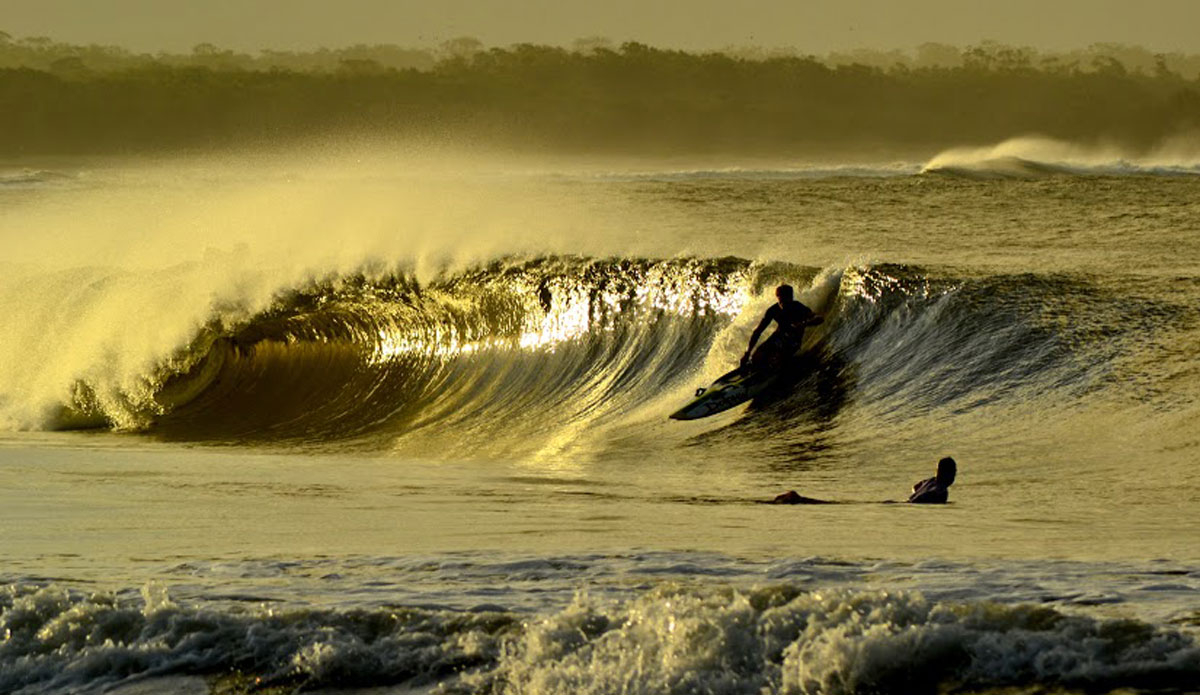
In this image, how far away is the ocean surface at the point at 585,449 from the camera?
6004 mm

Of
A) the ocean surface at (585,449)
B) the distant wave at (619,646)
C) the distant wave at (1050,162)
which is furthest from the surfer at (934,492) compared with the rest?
the distant wave at (1050,162)

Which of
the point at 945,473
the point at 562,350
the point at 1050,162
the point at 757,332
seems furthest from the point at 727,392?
the point at 1050,162

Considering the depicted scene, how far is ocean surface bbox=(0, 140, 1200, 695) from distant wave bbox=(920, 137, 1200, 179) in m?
7.66

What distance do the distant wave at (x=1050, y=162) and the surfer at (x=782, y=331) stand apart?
24.5m

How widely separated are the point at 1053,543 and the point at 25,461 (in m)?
7.80

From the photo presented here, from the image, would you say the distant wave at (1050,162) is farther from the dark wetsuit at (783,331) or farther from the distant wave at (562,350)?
the dark wetsuit at (783,331)

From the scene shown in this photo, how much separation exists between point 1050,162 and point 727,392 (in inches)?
1218

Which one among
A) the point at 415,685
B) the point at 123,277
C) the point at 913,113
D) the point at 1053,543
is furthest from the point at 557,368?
the point at 913,113

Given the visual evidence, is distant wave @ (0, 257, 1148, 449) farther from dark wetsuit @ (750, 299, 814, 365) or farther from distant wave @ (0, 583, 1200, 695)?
distant wave @ (0, 583, 1200, 695)

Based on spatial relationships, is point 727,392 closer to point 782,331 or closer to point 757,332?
point 757,332

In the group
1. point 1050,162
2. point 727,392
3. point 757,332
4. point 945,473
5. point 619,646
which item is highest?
point 1050,162

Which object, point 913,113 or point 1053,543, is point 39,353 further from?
point 913,113

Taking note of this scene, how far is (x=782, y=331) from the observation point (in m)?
15.2

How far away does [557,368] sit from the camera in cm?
1752
